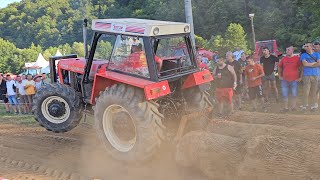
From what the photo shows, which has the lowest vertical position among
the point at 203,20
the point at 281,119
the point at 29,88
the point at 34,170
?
the point at 34,170

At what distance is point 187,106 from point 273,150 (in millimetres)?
1980

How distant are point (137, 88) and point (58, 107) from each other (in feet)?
6.45

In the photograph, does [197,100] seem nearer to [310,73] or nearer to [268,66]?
[310,73]

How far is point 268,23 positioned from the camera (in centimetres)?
4316

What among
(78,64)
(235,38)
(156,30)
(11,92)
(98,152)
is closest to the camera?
(156,30)

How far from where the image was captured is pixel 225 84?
28.8 ft

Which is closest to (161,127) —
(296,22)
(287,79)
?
(287,79)

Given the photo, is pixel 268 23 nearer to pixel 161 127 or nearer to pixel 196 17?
pixel 196 17

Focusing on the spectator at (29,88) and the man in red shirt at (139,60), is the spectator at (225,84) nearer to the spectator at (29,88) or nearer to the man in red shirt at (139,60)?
the man in red shirt at (139,60)

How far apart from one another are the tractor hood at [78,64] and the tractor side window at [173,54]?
3.09 ft

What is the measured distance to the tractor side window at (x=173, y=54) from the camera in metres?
5.76

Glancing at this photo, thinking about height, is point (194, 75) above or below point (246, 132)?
above

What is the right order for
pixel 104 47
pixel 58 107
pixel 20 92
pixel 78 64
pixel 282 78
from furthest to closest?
pixel 20 92 < pixel 282 78 < pixel 78 64 < pixel 58 107 < pixel 104 47

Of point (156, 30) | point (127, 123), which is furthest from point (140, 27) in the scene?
point (127, 123)
